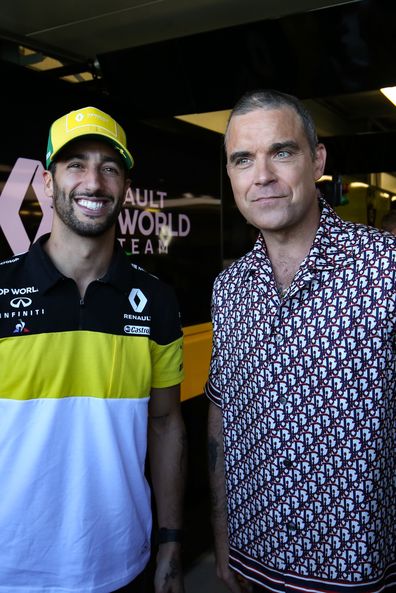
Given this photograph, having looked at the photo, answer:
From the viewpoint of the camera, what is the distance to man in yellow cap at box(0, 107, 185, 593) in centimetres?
147

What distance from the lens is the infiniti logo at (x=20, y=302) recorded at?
1527 mm

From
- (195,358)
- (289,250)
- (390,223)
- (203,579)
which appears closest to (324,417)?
(289,250)

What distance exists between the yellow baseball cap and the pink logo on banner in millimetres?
1084

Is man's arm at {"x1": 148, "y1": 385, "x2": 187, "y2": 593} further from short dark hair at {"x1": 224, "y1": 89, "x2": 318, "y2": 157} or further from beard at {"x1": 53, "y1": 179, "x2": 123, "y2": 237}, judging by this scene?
short dark hair at {"x1": 224, "y1": 89, "x2": 318, "y2": 157}

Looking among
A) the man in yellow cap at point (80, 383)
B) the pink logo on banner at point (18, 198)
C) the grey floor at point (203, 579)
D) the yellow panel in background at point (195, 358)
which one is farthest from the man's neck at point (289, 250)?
the yellow panel in background at point (195, 358)

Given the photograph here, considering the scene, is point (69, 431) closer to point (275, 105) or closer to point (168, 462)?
point (168, 462)

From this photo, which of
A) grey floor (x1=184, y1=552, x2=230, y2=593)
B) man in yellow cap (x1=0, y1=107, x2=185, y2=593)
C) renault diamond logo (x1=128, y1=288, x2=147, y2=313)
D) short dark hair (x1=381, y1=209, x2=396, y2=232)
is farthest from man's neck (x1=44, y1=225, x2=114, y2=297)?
short dark hair (x1=381, y1=209, x2=396, y2=232)

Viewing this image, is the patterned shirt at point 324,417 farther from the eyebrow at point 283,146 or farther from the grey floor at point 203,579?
the grey floor at point 203,579

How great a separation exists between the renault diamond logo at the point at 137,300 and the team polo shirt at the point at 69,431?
2cm

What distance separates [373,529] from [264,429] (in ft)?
1.20

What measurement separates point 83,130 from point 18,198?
1240 millimetres

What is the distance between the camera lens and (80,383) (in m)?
1.54

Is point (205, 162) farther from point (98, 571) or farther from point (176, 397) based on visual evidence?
point (98, 571)

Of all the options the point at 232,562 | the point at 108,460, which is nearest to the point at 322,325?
the point at 108,460
